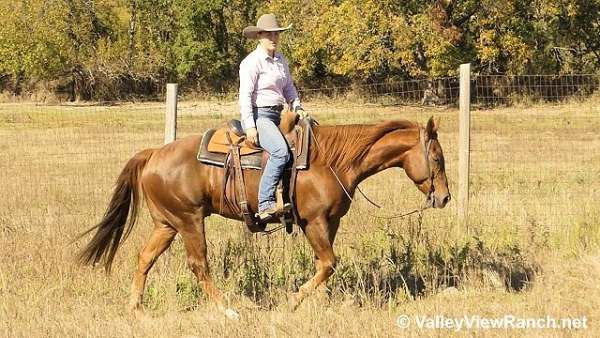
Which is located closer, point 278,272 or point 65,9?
point 278,272

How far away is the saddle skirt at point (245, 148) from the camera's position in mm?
6574

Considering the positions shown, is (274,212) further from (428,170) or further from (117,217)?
(117,217)

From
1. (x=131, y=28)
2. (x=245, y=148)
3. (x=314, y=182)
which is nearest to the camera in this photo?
(x=314, y=182)

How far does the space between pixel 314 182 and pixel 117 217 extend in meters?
2.03

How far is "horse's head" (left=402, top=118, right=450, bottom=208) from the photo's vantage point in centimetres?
647

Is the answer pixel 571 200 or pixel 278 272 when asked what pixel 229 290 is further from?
pixel 571 200

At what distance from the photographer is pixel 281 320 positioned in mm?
6090

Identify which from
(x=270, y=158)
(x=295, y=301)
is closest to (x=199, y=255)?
(x=295, y=301)

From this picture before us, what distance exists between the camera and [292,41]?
3800 cm

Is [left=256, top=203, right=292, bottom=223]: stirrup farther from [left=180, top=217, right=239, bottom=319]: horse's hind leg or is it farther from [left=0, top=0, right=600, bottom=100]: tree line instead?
[left=0, top=0, right=600, bottom=100]: tree line

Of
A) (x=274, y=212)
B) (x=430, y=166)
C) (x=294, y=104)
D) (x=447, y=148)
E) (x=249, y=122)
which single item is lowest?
(x=274, y=212)

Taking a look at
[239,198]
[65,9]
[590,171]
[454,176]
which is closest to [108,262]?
[239,198]

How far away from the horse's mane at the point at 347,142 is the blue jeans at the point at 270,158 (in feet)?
1.02

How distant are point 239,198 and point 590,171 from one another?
1036cm
